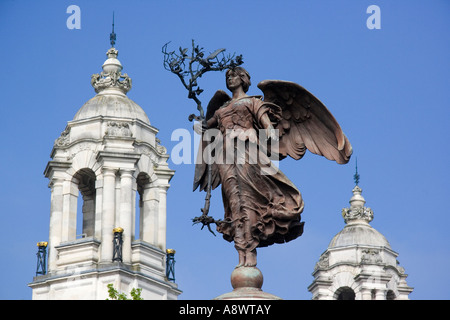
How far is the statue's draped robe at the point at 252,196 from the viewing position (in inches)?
889

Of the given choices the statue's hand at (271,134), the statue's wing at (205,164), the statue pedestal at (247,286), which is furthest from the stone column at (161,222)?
the statue pedestal at (247,286)

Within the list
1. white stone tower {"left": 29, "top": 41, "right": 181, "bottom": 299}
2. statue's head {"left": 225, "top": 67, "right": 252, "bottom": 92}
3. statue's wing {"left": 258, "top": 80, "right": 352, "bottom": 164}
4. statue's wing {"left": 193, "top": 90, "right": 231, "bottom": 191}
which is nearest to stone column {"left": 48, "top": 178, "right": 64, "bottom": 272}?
white stone tower {"left": 29, "top": 41, "right": 181, "bottom": 299}

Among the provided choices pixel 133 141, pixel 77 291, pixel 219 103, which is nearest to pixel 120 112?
pixel 133 141

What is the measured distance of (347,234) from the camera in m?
68.4

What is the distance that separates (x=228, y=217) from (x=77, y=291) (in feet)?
152

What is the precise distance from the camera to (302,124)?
23.8 m

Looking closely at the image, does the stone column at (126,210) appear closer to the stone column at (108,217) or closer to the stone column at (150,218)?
the stone column at (108,217)

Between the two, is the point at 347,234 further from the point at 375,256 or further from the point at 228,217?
the point at 228,217

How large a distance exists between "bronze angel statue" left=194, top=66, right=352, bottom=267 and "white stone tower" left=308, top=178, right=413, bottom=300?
4303 cm

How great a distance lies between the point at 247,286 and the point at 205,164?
2.27 metres

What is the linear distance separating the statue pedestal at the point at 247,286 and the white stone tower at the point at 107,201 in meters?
44.3

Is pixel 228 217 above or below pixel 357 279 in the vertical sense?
below

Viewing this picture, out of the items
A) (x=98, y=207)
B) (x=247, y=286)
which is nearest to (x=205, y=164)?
(x=247, y=286)

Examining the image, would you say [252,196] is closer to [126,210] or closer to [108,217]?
[108,217]
